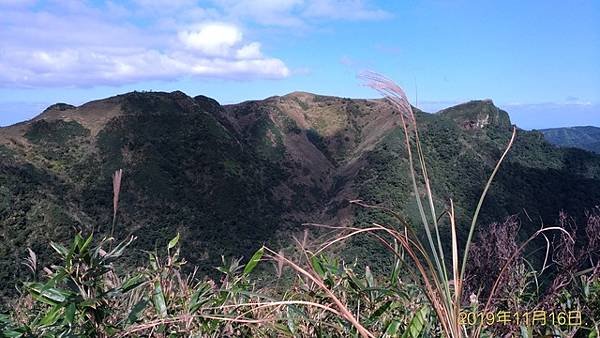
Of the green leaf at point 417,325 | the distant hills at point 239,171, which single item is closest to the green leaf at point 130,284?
the green leaf at point 417,325

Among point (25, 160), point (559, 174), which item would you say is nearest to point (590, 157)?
point (559, 174)

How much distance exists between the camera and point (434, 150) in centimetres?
6038

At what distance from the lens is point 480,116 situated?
227ft

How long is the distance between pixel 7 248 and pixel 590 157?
62319mm

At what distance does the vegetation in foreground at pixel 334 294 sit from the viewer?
2.20 metres

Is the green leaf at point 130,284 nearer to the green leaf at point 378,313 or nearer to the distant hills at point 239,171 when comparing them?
the green leaf at point 378,313

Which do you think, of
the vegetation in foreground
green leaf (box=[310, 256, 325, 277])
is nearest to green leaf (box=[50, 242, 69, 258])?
the vegetation in foreground

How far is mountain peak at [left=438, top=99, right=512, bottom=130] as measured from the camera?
68581 millimetres

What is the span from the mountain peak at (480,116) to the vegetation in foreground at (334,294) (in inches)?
2617

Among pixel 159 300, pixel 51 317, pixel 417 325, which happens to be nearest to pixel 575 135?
pixel 417 325

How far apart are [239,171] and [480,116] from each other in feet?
104

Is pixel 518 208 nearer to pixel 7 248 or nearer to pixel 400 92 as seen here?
pixel 7 248

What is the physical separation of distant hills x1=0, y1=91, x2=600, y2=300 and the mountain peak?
0.20m

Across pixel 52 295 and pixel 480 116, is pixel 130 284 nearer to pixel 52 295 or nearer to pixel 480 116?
pixel 52 295
